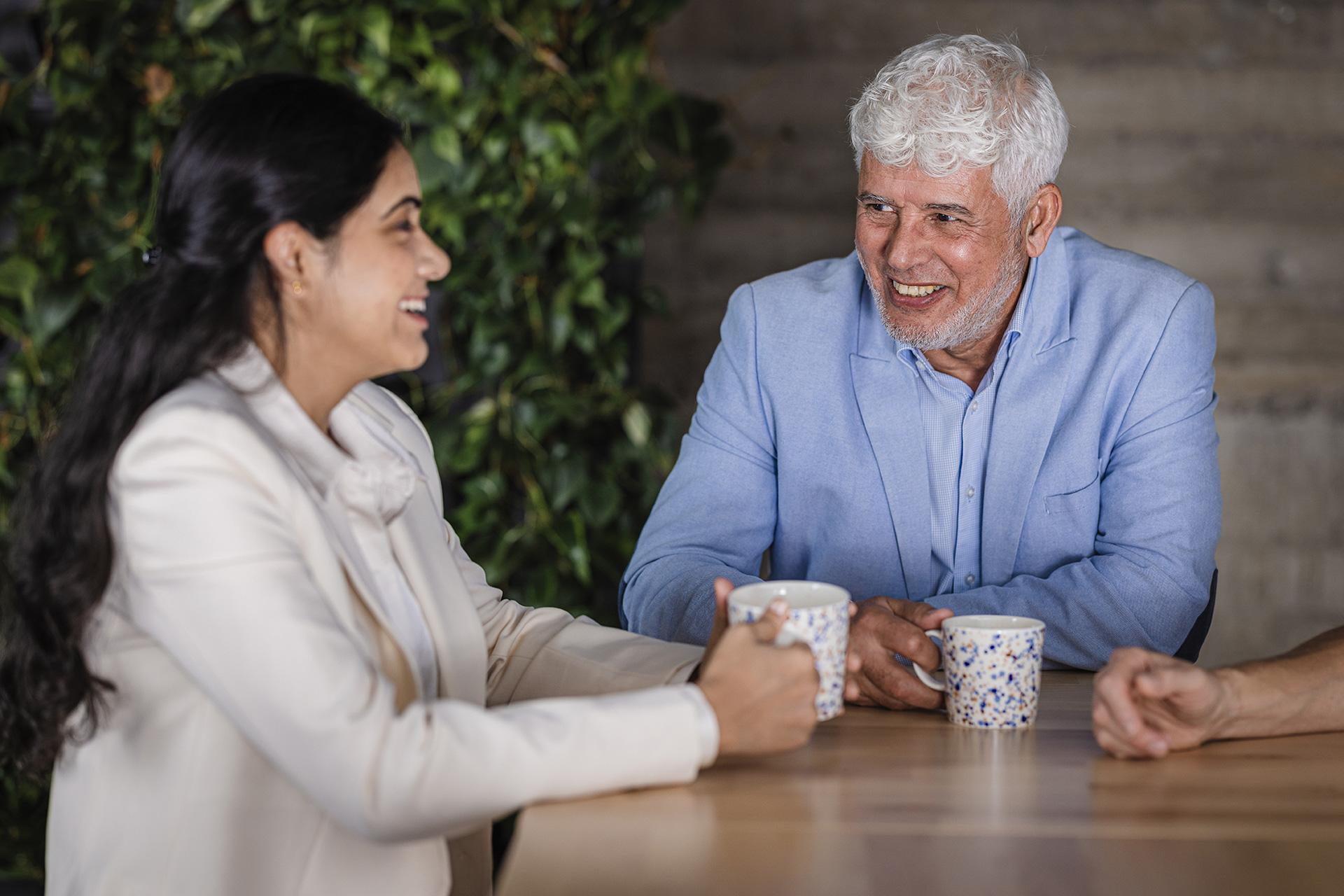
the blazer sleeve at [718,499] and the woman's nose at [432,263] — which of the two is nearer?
Answer: the woman's nose at [432,263]

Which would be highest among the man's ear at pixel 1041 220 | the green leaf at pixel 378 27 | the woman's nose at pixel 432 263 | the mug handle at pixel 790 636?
the green leaf at pixel 378 27

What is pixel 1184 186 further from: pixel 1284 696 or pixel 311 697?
pixel 311 697

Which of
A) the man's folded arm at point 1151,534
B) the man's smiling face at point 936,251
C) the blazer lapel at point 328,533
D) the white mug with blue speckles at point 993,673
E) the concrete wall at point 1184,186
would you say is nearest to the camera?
the blazer lapel at point 328,533

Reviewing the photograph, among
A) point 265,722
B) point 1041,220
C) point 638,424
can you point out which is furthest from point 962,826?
point 638,424

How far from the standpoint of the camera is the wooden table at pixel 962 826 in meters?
0.80

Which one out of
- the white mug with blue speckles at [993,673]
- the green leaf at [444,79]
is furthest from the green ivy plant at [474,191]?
the white mug with blue speckles at [993,673]

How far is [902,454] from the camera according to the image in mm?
1741

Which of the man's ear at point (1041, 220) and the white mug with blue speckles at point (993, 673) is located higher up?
the man's ear at point (1041, 220)

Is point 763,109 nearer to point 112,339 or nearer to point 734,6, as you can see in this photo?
point 734,6

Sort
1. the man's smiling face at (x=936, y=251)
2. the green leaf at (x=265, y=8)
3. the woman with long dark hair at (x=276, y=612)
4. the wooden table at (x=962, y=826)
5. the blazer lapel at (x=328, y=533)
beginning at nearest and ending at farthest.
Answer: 1. the wooden table at (x=962, y=826)
2. the woman with long dark hair at (x=276, y=612)
3. the blazer lapel at (x=328, y=533)
4. the man's smiling face at (x=936, y=251)
5. the green leaf at (x=265, y=8)

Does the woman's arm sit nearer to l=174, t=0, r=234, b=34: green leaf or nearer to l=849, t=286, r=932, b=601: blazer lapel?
l=849, t=286, r=932, b=601: blazer lapel

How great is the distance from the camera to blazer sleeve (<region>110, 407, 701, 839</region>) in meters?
0.89

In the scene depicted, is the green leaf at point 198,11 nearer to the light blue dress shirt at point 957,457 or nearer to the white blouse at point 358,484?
the white blouse at point 358,484

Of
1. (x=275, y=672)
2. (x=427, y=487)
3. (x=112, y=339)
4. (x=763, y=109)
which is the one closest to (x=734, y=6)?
(x=763, y=109)
